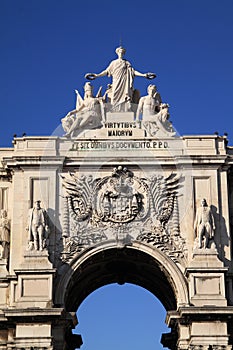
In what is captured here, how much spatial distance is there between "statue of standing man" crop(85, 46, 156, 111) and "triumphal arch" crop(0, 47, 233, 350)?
106mm

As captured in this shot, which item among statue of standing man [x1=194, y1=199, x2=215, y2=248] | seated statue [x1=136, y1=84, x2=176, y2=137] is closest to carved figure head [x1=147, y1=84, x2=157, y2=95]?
seated statue [x1=136, y1=84, x2=176, y2=137]

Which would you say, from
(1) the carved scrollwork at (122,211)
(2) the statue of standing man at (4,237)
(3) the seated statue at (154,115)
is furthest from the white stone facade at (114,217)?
(3) the seated statue at (154,115)

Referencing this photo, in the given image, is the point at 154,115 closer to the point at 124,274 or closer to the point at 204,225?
the point at 204,225

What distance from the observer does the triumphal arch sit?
3459cm

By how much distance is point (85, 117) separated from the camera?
3728 centimetres

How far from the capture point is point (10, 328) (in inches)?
1371

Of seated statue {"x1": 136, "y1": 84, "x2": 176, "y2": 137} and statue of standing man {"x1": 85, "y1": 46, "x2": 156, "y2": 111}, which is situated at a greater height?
statue of standing man {"x1": 85, "y1": 46, "x2": 156, "y2": 111}

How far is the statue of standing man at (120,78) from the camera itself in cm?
3800

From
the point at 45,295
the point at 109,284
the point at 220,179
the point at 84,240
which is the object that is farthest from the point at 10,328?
the point at 220,179

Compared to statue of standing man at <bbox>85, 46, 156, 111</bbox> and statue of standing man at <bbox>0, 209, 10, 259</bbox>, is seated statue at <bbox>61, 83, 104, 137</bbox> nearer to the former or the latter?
statue of standing man at <bbox>85, 46, 156, 111</bbox>

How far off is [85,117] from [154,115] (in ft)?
8.16

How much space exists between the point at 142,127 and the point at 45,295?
710 centimetres

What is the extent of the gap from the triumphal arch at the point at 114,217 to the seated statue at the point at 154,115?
0.04 m

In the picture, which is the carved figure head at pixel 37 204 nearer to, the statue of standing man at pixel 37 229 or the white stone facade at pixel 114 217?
the statue of standing man at pixel 37 229
